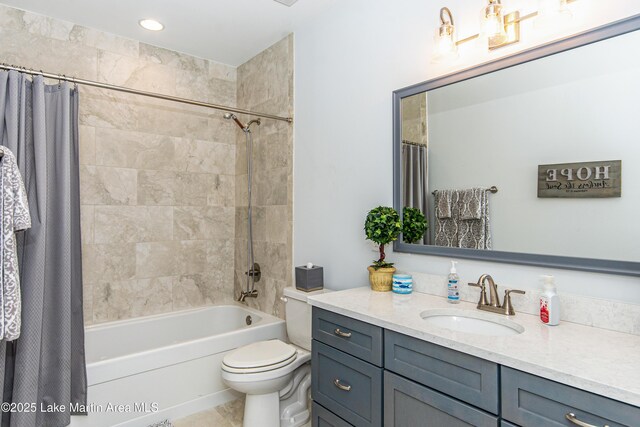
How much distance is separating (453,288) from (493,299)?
17 cm

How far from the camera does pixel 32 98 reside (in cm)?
198

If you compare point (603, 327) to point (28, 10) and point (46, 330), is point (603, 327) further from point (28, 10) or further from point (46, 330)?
point (28, 10)

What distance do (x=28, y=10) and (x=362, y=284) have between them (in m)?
2.79

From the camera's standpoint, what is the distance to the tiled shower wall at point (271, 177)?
275 centimetres

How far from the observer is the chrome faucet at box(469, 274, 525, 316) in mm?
1429

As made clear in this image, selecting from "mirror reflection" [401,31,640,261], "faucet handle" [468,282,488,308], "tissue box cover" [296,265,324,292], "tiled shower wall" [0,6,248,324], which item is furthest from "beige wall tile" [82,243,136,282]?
"faucet handle" [468,282,488,308]

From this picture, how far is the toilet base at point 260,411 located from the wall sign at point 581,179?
1.69m

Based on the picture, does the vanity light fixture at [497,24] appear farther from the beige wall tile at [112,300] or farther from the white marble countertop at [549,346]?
the beige wall tile at [112,300]

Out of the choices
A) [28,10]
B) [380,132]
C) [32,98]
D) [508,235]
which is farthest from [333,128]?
[28,10]

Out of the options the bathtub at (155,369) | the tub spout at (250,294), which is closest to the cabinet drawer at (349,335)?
the bathtub at (155,369)

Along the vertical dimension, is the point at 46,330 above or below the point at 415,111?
below

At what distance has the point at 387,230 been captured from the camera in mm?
1835

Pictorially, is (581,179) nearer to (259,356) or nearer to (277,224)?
(259,356)

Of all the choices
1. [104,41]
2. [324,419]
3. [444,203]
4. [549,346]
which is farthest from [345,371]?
[104,41]
